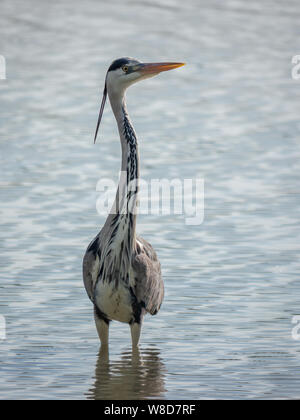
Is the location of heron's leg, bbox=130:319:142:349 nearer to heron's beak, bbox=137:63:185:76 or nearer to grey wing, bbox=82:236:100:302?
grey wing, bbox=82:236:100:302

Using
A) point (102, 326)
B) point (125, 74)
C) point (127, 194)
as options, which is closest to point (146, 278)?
point (102, 326)

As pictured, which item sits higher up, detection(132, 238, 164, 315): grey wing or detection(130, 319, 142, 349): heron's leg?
detection(132, 238, 164, 315): grey wing

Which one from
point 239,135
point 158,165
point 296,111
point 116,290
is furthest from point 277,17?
point 116,290

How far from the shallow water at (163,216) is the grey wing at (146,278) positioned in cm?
48

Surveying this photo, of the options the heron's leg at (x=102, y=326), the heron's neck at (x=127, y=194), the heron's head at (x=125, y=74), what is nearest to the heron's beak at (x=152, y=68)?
the heron's head at (x=125, y=74)

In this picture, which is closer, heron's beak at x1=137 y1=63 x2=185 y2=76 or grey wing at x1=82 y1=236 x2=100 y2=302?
grey wing at x1=82 y1=236 x2=100 y2=302

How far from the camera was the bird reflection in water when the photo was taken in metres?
8.22

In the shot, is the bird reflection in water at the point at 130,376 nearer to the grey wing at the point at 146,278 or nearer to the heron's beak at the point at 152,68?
the grey wing at the point at 146,278

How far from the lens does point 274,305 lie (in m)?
10.2

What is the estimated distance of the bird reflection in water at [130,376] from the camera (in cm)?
822

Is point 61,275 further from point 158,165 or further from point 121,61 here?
point 158,165

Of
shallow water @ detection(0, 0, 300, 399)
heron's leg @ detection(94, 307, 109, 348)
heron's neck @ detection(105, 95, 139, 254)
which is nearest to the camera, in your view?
heron's neck @ detection(105, 95, 139, 254)

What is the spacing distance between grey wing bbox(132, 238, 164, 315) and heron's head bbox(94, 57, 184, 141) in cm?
119

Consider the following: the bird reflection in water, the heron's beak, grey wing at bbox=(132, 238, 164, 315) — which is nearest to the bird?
grey wing at bbox=(132, 238, 164, 315)
